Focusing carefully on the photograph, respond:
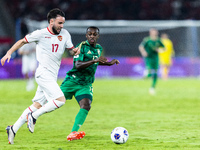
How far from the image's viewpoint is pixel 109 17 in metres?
31.8

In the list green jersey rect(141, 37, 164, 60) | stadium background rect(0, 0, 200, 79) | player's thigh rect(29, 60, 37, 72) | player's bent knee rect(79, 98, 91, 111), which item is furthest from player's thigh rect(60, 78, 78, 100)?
stadium background rect(0, 0, 200, 79)

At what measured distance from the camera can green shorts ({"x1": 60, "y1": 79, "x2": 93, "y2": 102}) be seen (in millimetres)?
7160

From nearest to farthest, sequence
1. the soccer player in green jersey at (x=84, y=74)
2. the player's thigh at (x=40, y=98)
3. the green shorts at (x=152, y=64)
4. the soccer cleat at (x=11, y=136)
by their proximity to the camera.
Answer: the soccer cleat at (x=11, y=136) → the player's thigh at (x=40, y=98) → the soccer player in green jersey at (x=84, y=74) → the green shorts at (x=152, y=64)

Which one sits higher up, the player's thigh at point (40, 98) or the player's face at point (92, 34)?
the player's face at point (92, 34)

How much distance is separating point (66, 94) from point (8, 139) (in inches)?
53.1

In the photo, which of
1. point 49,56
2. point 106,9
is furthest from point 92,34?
point 106,9

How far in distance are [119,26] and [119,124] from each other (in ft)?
63.1

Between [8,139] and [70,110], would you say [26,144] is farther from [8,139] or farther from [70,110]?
[70,110]

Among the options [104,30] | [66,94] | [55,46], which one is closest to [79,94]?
[66,94]

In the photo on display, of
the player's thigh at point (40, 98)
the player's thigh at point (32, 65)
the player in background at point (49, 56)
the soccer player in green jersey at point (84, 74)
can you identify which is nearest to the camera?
the player in background at point (49, 56)

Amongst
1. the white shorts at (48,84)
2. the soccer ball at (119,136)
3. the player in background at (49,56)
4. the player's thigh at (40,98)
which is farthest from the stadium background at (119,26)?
the soccer ball at (119,136)

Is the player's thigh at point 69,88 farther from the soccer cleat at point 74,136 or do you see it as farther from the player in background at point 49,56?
the soccer cleat at point 74,136

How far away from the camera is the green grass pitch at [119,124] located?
6.30 m

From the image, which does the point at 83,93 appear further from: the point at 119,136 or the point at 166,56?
the point at 166,56
